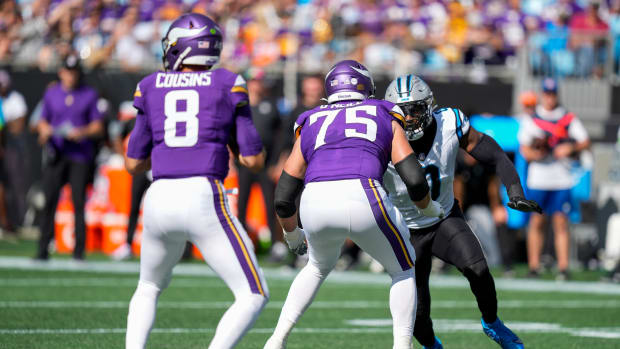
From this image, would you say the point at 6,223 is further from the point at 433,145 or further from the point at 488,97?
the point at 433,145

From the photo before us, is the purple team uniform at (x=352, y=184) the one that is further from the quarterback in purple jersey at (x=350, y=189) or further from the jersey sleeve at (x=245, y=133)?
the jersey sleeve at (x=245, y=133)

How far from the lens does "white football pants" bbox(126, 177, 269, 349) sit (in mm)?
4715

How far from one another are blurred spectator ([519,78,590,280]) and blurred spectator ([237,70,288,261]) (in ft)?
9.12

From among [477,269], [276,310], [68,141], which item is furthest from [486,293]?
[68,141]

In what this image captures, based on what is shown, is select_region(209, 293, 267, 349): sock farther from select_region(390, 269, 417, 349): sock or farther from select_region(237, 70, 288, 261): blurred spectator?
select_region(237, 70, 288, 261): blurred spectator

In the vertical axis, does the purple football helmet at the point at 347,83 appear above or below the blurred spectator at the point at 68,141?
above

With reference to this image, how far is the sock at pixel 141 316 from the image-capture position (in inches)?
188

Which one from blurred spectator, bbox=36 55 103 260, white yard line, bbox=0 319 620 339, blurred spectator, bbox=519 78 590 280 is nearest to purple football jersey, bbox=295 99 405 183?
white yard line, bbox=0 319 620 339

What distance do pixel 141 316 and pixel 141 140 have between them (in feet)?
2.82

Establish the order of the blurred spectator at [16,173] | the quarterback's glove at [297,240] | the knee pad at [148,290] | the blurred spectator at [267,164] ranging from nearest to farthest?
the knee pad at [148,290], the quarterback's glove at [297,240], the blurred spectator at [267,164], the blurred spectator at [16,173]

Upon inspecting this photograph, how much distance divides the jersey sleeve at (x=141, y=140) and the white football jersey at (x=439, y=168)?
149 cm

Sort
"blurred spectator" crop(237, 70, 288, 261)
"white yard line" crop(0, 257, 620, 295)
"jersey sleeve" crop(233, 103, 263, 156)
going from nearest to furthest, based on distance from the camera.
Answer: "jersey sleeve" crop(233, 103, 263, 156) → "white yard line" crop(0, 257, 620, 295) → "blurred spectator" crop(237, 70, 288, 261)

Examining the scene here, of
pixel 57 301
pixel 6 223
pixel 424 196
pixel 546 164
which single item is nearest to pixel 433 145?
pixel 424 196

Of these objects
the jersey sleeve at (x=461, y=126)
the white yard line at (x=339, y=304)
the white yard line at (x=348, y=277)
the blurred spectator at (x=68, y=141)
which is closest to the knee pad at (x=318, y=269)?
the jersey sleeve at (x=461, y=126)
